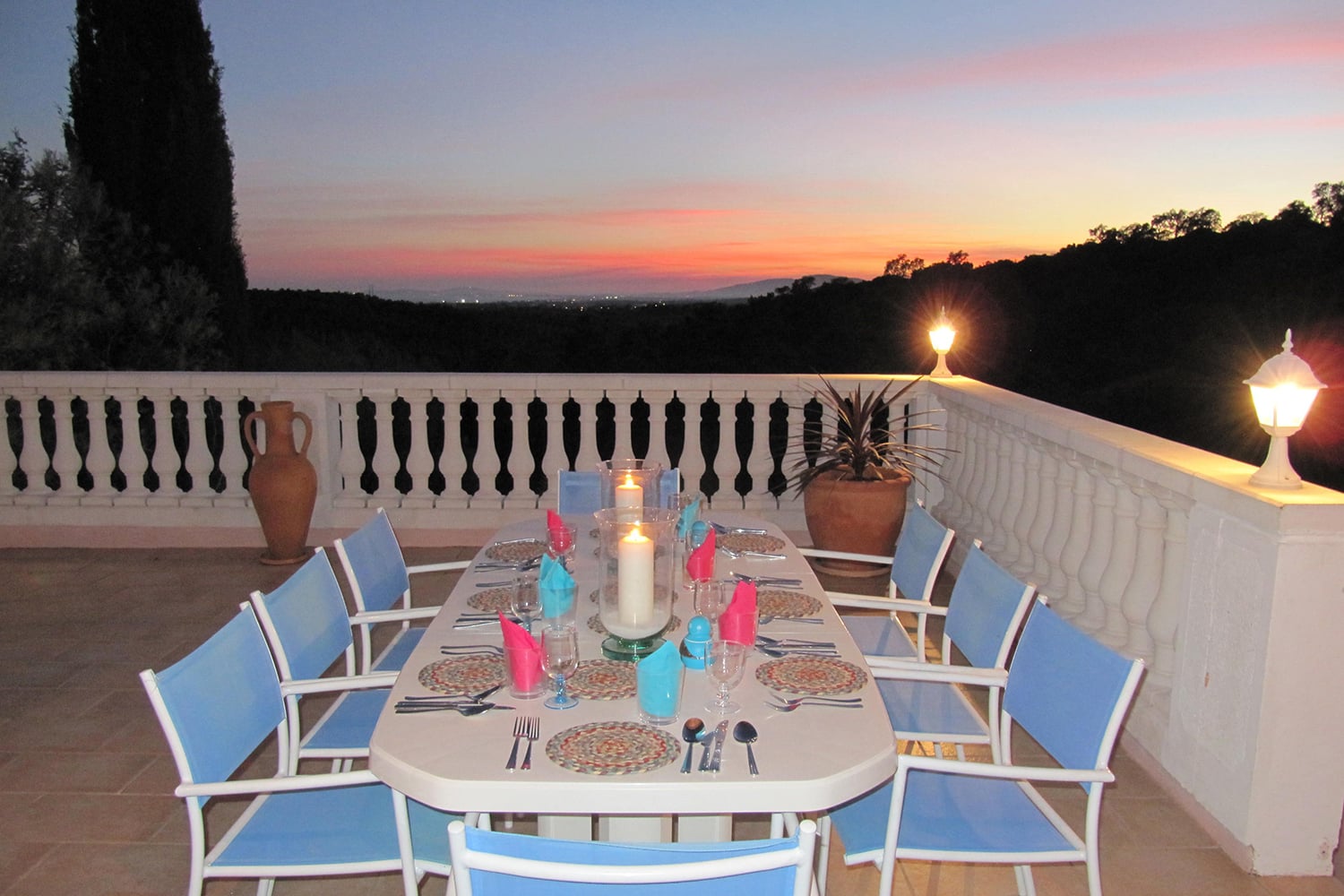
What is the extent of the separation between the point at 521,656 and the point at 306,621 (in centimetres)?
83

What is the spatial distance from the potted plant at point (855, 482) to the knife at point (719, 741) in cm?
321

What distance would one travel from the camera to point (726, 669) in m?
1.91

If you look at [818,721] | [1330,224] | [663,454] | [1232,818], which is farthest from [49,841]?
[1330,224]

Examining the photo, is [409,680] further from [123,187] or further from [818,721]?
[123,187]

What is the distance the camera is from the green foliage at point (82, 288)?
32.2ft

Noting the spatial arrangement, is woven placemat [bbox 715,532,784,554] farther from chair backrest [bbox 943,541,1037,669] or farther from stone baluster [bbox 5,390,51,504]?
stone baluster [bbox 5,390,51,504]

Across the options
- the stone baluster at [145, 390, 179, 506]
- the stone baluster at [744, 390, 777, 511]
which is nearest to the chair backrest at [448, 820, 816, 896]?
the stone baluster at [744, 390, 777, 511]

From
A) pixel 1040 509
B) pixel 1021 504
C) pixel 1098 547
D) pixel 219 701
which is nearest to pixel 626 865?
pixel 219 701

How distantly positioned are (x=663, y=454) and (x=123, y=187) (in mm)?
9359

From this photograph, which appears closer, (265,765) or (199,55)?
(265,765)

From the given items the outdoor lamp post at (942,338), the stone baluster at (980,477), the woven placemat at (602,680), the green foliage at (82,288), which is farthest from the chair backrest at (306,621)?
the green foliage at (82,288)

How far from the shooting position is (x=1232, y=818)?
8.45ft

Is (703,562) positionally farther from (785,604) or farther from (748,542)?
(748,542)

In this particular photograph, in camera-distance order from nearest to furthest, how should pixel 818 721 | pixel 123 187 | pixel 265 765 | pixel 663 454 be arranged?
1. pixel 818 721
2. pixel 265 765
3. pixel 663 454
4. pixel 123 187
